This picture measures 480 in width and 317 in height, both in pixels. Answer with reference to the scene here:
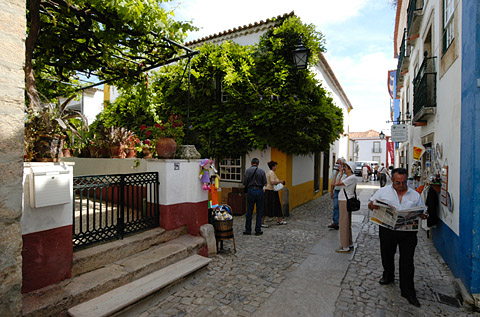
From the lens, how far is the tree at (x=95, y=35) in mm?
4305

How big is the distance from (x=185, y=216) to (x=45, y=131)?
8.89 feet

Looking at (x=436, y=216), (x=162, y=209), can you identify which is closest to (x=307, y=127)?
(x=436, y=216)

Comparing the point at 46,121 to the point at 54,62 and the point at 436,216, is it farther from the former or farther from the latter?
the point at 436,216

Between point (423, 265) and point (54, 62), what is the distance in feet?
29.1

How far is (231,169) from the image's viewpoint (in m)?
10.6

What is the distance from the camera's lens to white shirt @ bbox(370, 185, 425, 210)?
12.2 feet

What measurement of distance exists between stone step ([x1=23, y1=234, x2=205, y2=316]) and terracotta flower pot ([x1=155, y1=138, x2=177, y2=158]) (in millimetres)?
1540

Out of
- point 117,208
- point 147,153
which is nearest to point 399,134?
point 147,153

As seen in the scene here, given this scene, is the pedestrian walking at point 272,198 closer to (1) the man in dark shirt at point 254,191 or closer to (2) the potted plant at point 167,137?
(1) the man in dark shirt at point 254,191

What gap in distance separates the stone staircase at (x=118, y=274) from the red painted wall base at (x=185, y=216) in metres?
0.17

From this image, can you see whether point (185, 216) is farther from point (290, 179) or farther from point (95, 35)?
point (290, 179)

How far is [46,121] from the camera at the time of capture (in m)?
3.36

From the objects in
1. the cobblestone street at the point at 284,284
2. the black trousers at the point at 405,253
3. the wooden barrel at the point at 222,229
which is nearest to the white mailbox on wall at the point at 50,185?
the cobblestone street at the point at 284,284

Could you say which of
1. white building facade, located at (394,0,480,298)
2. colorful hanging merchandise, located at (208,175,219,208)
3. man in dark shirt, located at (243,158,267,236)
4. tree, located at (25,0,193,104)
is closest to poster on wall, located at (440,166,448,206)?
white building facade, located at (394,0,480,298)
